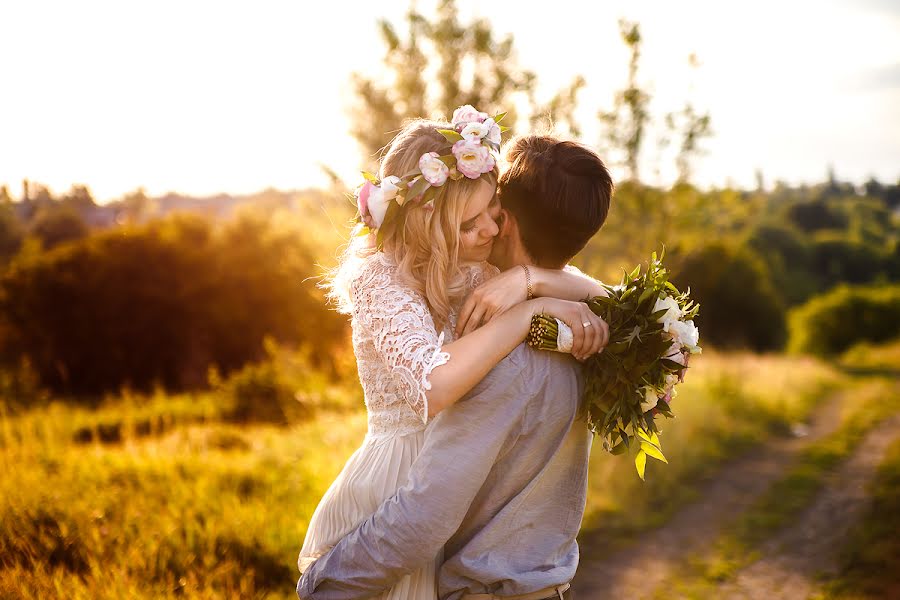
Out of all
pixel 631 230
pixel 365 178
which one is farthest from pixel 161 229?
pixel 365 178

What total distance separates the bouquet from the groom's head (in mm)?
246

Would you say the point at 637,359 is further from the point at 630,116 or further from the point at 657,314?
the point at 630,116

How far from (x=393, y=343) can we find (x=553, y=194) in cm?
64

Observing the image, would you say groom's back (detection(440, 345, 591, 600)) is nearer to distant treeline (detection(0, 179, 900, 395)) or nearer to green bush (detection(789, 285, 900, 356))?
distant treeline (detection(0, 179, 900, 395))

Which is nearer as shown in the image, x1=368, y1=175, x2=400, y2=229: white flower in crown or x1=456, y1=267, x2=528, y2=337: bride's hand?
x1=456, y1=267, x2=528, y2=337: bride's hand

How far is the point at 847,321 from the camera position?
115 ft

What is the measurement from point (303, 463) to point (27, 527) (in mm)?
2722

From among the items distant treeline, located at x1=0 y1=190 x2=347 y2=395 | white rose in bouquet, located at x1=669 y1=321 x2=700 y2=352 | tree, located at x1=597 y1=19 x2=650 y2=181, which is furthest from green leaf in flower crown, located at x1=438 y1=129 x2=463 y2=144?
distant treeline, located at x1=0 y1=190 x2=347 y2=395

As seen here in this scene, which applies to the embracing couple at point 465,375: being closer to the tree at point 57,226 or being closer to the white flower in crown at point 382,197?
the white flower in crown at point 382,197

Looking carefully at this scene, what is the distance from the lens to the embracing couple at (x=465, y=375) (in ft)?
6.81

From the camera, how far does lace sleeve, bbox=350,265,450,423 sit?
2.10 metres

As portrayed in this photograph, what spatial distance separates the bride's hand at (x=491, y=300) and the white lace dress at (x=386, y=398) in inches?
3.8

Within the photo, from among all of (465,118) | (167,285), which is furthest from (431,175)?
(167,285)

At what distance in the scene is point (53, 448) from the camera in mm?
6652
